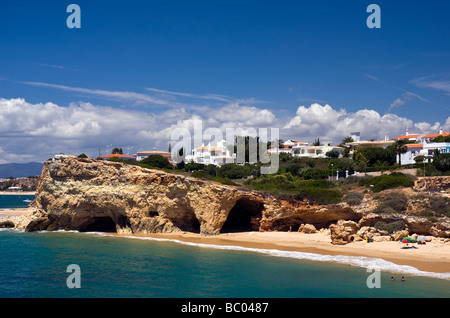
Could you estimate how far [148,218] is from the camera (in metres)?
32.0

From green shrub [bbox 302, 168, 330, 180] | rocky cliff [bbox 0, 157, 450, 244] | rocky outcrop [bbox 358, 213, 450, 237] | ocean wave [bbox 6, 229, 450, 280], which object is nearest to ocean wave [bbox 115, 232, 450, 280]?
ocean wave [bbox 6, 229, 450, 280]

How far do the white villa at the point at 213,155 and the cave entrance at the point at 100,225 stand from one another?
43.3 meters

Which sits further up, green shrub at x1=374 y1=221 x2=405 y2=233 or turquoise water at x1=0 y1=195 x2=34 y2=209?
green shrub at x1=374 y1=221 x2=405 y2=233

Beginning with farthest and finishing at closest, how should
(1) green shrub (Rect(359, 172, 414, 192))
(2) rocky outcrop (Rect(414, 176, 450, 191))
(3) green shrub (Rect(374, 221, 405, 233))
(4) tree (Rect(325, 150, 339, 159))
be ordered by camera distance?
1. (4) tree (Rect(325, 150, 339, 159))
2. (2) rocky outcrop (Rect(414, 176, 450, 191))
3. (1) green shrub (Rect(359, 172, 414, 192))
4. (3) green shrub (Rect(374, 221, 405, 233))

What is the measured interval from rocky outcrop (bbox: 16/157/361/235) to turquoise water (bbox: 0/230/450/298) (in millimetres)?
5069

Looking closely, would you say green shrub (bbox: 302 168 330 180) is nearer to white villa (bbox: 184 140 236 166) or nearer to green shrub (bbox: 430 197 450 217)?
green shrub (bbox: 430 197 450 217)

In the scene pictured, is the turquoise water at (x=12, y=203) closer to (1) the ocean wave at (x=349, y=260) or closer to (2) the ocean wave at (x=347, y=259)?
(2) the ocean wave at (x=347, y=259)

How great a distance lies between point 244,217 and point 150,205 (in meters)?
8.78

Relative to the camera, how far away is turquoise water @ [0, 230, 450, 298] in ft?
53.6

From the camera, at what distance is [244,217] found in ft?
116

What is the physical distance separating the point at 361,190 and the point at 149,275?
22.1m

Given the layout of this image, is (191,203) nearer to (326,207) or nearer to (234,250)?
(234,250)

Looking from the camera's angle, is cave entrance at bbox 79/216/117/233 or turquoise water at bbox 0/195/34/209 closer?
cave entrance at bbox 79/216/117/233
